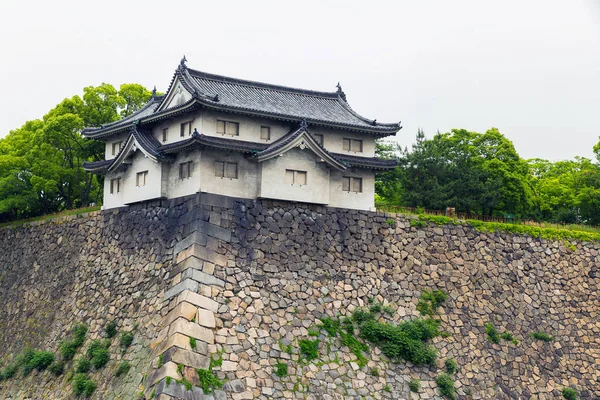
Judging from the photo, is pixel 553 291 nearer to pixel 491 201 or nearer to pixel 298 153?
pixel 491 201

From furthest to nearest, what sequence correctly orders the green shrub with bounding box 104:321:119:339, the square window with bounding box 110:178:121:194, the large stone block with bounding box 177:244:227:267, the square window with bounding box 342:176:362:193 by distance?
the square window with bounding box 110:178:121:194 → the square window with bounding box 342:176:362:193 → the green shrub with bounding box 104:321:119:339 → the large stone block with bounding box 177:244:227:267

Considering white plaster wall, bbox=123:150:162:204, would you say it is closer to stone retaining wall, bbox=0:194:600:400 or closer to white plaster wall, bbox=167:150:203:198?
white plaster wall, bbox=167:150:203:198

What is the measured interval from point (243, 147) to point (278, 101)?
470cm

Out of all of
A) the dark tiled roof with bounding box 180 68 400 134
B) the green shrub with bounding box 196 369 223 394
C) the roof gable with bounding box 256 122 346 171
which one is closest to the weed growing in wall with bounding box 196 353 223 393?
the green shrub with bounding box 196 369 223 394

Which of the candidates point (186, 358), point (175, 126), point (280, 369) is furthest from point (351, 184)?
point (186, 358)

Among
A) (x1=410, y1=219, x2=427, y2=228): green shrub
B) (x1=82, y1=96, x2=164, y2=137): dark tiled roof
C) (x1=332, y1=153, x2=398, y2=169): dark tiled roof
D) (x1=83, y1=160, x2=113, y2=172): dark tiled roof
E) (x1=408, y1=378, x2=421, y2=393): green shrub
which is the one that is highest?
(x1=82, y1=96, x2=164, y2=137): dark tiled roof

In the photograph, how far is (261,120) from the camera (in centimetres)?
3553

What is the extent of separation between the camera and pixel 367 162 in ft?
123

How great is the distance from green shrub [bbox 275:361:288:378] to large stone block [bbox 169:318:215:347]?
9.22 ft

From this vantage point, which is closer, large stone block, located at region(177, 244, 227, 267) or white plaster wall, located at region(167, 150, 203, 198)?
large stone block, located at region(177, 244, 227, 267)

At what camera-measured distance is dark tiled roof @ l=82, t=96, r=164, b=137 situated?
128 ft

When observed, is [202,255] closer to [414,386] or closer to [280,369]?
[280,369]

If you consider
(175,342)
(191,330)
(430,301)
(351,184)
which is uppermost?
(351,184)

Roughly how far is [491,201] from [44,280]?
82.3ft
